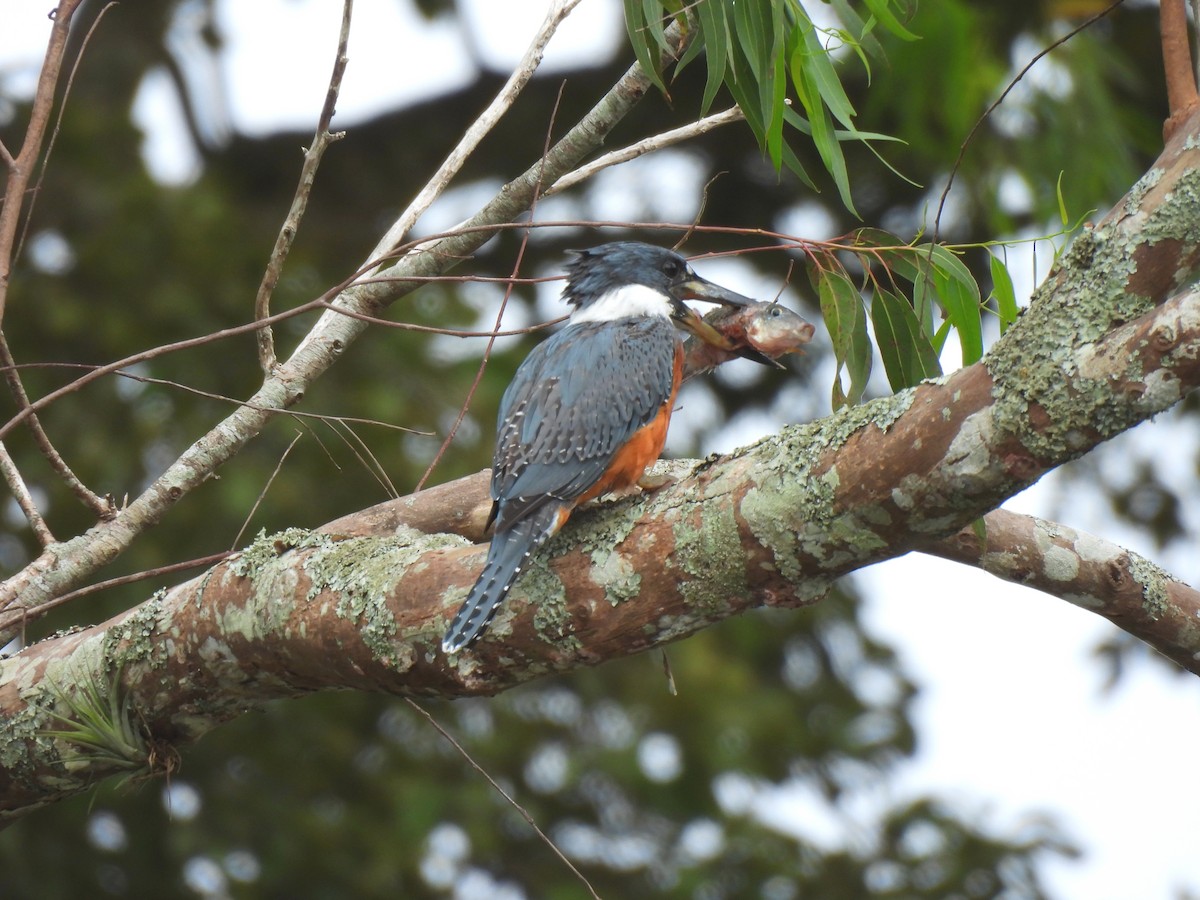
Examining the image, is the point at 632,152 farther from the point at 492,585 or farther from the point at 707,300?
the point at 492,585

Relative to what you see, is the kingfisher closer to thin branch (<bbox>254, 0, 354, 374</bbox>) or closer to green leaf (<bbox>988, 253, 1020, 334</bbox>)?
thin branch (<bbox>254, 0, 354, 374</bbox>)

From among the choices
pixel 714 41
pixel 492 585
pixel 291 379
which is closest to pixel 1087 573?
pixel 492 585

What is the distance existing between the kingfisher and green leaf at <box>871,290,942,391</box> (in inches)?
26.6

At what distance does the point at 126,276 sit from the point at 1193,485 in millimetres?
6345

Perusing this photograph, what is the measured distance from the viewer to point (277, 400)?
9.95ft

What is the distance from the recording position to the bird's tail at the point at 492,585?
8.15 feet

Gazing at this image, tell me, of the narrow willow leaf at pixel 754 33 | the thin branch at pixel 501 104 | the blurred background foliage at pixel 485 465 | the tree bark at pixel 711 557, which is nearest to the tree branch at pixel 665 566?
the tree bark at pixel 711 557

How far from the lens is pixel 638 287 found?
3.92 m

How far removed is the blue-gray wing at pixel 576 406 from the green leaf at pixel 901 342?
67 cm

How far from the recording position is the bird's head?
12.7 ft

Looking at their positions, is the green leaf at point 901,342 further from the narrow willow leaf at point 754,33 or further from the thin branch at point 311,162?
Answer: the thin branch at point 311,162

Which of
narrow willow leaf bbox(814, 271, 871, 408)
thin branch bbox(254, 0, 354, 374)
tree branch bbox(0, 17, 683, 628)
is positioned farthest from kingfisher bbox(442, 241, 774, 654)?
thin branch bbox(254, 0, 354, 374)

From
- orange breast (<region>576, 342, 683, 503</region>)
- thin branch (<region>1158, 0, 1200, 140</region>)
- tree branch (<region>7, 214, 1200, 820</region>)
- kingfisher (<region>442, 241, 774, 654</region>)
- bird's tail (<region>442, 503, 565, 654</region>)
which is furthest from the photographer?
orange breast (<region>576, 342, 683, 503</region>)

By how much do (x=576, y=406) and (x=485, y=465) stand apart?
2525 mm
